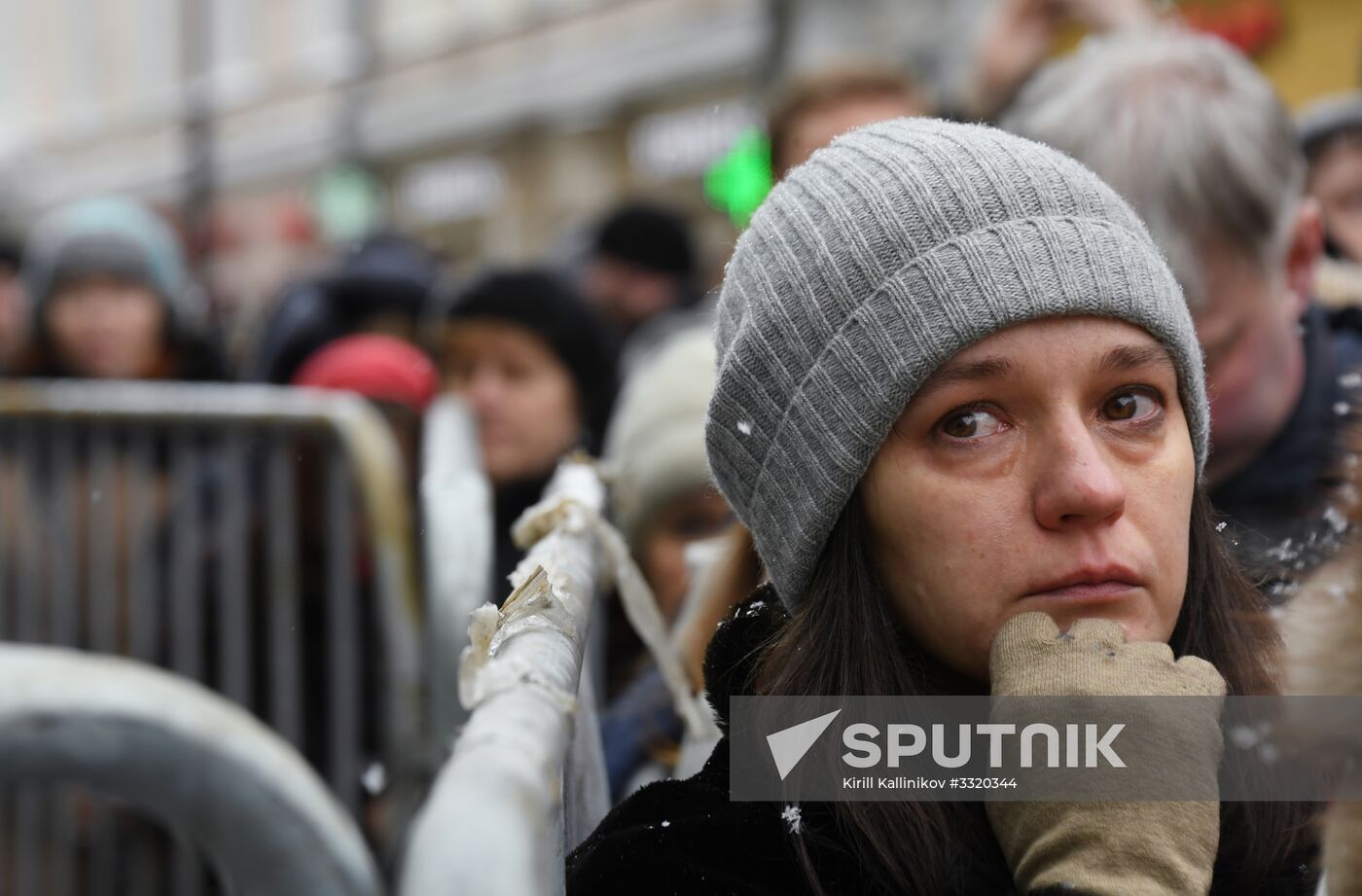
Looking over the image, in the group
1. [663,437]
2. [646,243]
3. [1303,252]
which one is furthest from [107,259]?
[1303,252]

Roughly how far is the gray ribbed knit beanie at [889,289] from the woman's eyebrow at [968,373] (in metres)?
0.02

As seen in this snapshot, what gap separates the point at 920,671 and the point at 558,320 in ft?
8.85

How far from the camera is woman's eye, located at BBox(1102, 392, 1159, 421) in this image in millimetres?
1365

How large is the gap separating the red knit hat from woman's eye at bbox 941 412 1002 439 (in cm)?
287

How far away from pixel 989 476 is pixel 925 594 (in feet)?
0.40

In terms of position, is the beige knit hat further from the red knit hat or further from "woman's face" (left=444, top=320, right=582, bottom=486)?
the red knit hat

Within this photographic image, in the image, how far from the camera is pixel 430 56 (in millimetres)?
23828

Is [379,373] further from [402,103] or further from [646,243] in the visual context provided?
[402,103]

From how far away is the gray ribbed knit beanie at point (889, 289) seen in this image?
1.37 m

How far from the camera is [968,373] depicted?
1369 mm

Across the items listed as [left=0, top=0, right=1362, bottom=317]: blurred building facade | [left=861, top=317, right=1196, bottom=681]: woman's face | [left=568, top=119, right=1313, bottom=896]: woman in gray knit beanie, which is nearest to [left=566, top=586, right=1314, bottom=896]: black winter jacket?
[left=568, top=119, right=1313, bottom=896]: woman in gray knit beanie

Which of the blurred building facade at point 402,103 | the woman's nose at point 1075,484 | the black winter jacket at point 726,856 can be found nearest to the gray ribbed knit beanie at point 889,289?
the woman's nose at point 1075,484

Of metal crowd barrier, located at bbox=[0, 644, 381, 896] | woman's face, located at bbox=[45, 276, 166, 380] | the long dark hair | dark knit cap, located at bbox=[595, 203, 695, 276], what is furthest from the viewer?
dark knit cap, located at bbox=[595, 203, 695, 276]

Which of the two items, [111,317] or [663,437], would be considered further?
[111,317]
